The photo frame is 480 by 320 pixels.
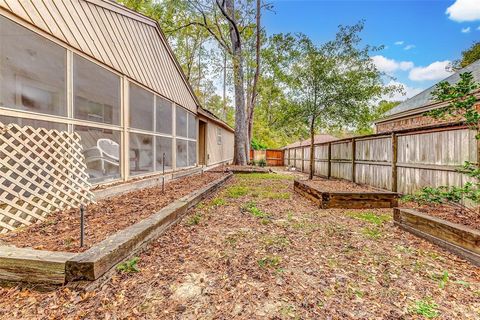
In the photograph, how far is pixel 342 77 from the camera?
7.61 m

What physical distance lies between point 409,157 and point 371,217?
2100mm

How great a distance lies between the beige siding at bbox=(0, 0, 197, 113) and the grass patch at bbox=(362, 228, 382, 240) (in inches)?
209

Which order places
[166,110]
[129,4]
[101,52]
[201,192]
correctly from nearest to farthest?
1. [101,52]
2. [201,192]
3. [166,110]
4. [129,4]

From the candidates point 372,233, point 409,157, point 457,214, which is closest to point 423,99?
point 409,157

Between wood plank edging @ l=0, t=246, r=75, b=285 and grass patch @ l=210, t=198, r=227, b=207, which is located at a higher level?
wood plank edging @ l=0, t=246, r=75, b=285

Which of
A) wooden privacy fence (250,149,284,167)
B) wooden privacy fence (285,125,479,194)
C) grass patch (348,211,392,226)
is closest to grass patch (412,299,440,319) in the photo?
grass patch (348,211,392,226)

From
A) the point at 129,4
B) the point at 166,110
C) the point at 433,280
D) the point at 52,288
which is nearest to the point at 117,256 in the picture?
the point at 52,288

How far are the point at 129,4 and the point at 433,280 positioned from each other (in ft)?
50.2

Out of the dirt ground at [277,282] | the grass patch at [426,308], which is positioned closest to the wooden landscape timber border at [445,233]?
the dirt ground at [277,282]

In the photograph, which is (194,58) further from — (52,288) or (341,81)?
(52,288)

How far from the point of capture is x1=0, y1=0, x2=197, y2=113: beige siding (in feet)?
11.2

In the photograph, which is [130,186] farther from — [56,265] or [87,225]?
[56,265]

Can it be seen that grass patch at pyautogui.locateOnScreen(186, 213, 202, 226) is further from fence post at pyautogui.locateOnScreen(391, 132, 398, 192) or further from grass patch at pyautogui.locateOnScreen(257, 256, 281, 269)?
fence post at pyautogui.locateOnScreen(391, 132, 398, 192)

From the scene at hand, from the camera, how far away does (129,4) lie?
12180 mm
